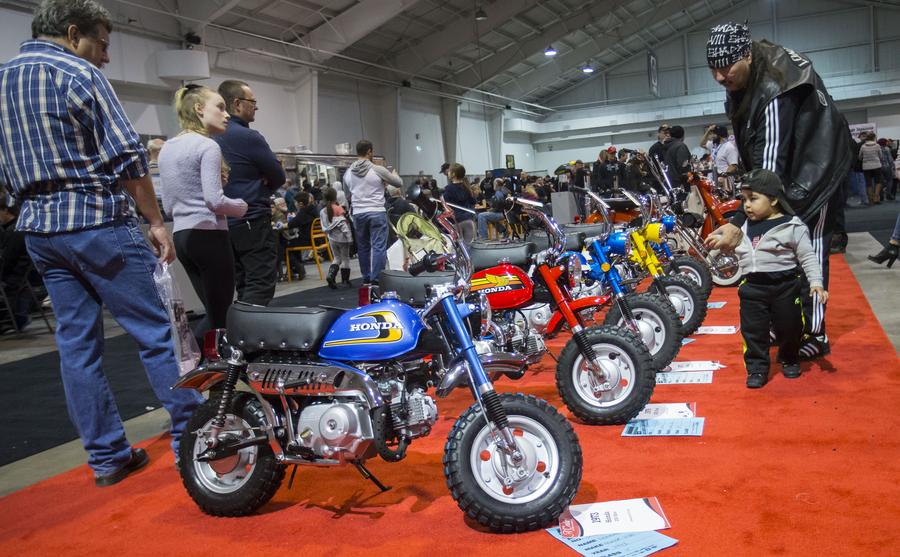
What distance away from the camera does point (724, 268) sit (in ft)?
23.4

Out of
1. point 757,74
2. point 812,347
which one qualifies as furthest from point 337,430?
point 812,347

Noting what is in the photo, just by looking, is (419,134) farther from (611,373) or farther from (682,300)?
(611,373)

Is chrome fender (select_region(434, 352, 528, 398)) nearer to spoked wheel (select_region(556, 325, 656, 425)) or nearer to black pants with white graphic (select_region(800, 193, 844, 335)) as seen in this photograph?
spoked wheel (select_region(556, 325, 656, 425))

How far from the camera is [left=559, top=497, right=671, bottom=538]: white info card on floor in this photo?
237 centimetres

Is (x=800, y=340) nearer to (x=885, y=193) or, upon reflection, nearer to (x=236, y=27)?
(x=236, y=27)

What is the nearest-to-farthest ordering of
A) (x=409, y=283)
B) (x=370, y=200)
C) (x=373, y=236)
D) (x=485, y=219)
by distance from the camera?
(x=409, y=283) → (x=370, y=200) → (x=373, y=236) → (x=485, y=219)

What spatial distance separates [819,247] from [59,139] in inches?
145

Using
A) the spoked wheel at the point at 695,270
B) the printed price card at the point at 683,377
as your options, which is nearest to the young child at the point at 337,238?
the spoked wheel at the point at 695,270

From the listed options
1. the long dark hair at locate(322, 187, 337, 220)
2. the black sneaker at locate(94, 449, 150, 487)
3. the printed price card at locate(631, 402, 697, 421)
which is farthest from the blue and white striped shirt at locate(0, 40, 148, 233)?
the long dark hair at locate(322, 187, 337, 220)

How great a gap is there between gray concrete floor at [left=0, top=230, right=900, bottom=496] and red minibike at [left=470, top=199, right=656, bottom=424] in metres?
1.96

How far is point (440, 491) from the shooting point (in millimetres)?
2857

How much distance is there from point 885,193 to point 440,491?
2061 cm

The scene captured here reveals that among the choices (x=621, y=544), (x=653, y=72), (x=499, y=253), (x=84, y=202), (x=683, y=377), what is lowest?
(x=621, y=544)

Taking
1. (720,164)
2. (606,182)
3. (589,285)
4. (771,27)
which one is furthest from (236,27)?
(771,27)
